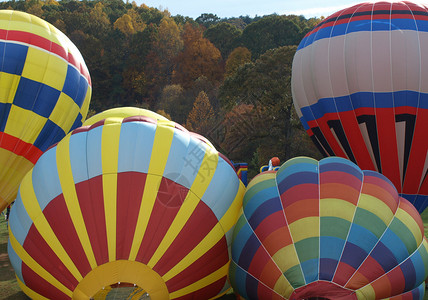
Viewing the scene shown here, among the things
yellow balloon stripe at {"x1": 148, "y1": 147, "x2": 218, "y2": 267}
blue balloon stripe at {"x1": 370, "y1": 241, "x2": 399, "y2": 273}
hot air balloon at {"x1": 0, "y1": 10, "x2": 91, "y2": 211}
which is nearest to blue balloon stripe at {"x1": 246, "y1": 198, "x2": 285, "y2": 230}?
yellow balloon stripe at {"x1": 148, "y1": 147, "x2": 218, "y2": 267}

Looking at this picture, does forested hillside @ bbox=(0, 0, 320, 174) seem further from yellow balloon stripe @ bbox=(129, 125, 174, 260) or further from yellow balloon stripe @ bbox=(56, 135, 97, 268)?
yellow balloon stripe @ bbox=(56, 135, 97, 268)

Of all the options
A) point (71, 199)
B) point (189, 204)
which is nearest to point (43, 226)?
point (71, 199)

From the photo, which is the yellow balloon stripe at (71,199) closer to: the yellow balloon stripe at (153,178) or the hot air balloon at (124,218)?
the hot air balloon at (124,218)

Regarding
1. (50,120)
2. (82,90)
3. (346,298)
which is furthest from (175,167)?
(82,90)

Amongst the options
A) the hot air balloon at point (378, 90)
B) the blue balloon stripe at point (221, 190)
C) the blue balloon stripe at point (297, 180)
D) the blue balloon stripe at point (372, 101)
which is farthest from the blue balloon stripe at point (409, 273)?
the blue balloon stripe at point (372, 101)

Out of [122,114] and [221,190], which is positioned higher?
[122,114]

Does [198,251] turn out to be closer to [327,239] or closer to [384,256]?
[327,239]
